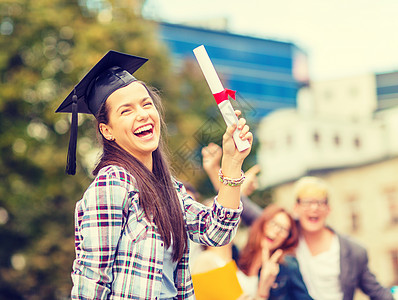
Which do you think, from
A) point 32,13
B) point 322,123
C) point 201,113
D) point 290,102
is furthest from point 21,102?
point 290,102

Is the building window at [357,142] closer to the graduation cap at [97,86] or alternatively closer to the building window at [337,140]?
the building window at [337,140]

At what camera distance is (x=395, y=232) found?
25141 mm

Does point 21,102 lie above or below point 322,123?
below

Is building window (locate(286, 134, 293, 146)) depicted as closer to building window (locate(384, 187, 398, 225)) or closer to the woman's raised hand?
building window (locate(384, 187, 398, 225))

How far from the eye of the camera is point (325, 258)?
5.39 m

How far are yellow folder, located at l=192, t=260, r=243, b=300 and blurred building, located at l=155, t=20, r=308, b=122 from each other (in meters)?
56.8

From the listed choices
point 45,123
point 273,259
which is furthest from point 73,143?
point 45,123

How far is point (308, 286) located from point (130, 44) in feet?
42.6

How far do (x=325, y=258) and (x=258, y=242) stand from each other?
1.78 ft

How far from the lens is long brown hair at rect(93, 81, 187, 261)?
8.11ft

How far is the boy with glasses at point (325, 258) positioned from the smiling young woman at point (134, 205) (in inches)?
113

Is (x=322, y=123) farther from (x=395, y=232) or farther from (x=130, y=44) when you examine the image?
(x=130, y=44)

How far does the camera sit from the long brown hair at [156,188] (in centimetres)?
247

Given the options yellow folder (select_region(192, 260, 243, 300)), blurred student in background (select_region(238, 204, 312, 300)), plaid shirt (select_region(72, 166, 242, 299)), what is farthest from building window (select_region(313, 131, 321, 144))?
plaid shirt (select_region(72, 166, 242, 299))
